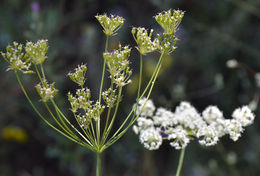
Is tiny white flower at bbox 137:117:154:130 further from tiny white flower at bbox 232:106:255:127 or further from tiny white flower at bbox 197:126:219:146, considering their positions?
tiny white flower at bbox 232:106:255:127

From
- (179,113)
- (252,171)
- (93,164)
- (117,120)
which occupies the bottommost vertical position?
(252,171)

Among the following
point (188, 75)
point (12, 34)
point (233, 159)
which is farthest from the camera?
point (188, 75)

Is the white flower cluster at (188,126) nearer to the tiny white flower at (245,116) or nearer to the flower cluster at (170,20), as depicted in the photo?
the tiny white flower at (245,116)

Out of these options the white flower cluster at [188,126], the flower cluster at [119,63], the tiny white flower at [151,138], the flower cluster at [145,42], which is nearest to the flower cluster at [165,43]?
the flower cluster at [145,42]

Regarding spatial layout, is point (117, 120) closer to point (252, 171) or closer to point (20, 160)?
point (20, 160)

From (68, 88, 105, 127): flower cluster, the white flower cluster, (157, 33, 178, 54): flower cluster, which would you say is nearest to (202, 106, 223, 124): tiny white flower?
the white flower cluster

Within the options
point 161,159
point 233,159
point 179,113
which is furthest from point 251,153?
point 179,113

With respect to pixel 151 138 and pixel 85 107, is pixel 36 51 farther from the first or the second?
pixel 151 138

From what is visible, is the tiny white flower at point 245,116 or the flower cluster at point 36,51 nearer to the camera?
the flower cluster at point 36,51

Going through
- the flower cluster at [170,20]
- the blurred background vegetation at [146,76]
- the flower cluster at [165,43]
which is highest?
the flower cluster at [170,20]
